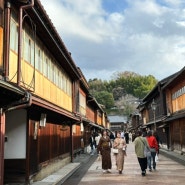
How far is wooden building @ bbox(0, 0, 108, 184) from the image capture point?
9.66 m

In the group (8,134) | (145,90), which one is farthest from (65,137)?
(145,90)

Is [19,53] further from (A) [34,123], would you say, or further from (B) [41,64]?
(B) [41,64]

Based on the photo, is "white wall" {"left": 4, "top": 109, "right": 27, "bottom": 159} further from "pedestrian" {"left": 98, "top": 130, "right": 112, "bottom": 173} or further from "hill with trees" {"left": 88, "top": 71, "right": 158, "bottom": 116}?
"hill with trees" {"left": 88, "top": 71, "right": 158, "bottom": 116}

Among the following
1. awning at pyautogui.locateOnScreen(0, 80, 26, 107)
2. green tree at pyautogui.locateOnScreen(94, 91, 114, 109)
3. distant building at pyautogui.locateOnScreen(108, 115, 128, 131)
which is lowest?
awning at pyautogui.locateOnScreen(0, 80, 26, 107)

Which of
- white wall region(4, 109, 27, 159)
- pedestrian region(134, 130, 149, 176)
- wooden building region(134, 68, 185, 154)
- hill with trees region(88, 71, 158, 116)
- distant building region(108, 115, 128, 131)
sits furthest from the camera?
hill with trees region(88, 71, 158, 116)

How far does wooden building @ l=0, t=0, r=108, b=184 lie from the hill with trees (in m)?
112

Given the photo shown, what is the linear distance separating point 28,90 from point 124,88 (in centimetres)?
13082

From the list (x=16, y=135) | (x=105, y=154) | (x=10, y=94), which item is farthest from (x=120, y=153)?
(x=10, y=94)

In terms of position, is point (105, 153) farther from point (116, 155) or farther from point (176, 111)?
point (176, 111)

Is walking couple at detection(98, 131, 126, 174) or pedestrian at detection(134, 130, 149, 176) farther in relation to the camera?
walking couple at detection(98, 131, 126, 174)

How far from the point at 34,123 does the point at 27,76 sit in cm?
193

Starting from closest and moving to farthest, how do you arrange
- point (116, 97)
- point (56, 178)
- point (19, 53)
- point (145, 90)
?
point (19, 53) → point (56, 178) → point (145, 90) → point (116, 97)

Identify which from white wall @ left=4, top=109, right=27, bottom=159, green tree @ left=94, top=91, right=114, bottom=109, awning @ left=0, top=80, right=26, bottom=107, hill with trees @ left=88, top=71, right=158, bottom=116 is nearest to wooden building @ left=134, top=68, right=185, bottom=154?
white wall @ left=4, top=109, right=27, bottom=159

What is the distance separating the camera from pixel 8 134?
1194 cm
